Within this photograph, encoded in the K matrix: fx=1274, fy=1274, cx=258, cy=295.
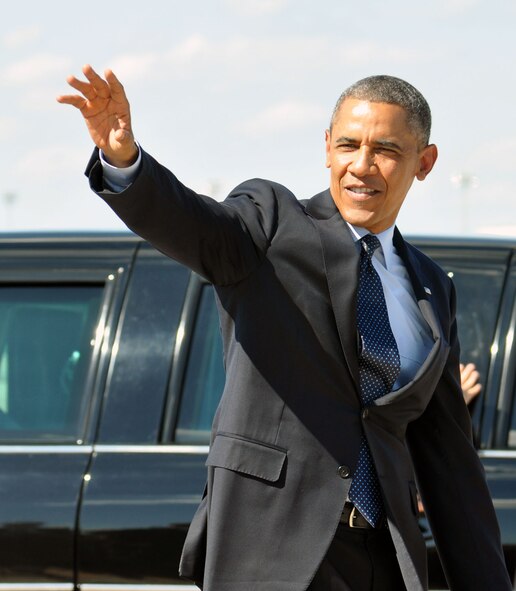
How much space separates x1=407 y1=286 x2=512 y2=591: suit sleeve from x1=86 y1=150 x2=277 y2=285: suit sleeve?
649 millimetres

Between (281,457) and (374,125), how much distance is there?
79 cm

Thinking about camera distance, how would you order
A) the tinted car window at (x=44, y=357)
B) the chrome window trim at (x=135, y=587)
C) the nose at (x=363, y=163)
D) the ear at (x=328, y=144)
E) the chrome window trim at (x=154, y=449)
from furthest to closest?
the tinted car window at (x=44, y=357), the chrome window trim at (x=154, y=449), the chrome window trim at (x=135, y=587), the ear at (x=328, y=144), the nose at (x=363, y=163)

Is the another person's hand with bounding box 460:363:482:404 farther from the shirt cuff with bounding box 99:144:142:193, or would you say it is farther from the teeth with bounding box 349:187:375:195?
the shirt cuff with bounding box 99:144:142:193

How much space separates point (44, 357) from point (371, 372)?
1836 mm

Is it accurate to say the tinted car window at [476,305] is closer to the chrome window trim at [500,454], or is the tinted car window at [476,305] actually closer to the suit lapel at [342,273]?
the chrome window trim at [500,454]

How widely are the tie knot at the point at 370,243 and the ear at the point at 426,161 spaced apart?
22 cm

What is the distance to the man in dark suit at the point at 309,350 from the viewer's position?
2.64 m

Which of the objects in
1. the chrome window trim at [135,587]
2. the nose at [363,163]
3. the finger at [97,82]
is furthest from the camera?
the chrome window trim at [135,587]

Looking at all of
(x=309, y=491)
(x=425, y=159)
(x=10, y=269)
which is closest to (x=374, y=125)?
(x=425, y=159)

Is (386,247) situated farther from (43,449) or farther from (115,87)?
(43,449)

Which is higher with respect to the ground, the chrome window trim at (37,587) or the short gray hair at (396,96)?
the short gray hair at (396,96)

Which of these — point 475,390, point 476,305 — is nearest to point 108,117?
point 475,390

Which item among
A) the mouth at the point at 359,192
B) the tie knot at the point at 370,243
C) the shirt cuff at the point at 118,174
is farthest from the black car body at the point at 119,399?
the shirt cuff at the point at 118,174

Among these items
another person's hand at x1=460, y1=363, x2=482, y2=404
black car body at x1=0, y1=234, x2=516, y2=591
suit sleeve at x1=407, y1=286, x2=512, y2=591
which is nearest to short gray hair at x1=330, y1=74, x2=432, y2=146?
suit sleeve at x1=407, y1=286, x2=512, y2=591
